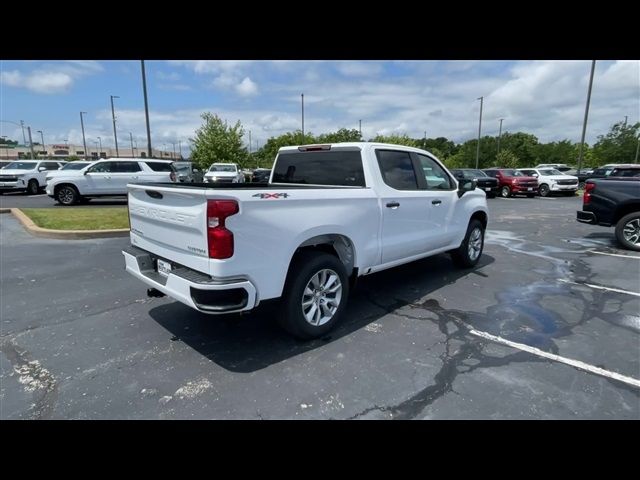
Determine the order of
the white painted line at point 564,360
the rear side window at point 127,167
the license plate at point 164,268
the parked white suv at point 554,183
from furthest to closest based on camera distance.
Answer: the parked white suv at point 554,183 < the rear side window at point 127,167 < the license plate at point 164,268 < the white painted line at point 564,360

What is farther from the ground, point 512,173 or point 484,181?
point 512,173

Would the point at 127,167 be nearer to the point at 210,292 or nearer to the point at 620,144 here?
the point at 210,292

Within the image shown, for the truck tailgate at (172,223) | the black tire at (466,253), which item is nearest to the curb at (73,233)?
the truck tailgate at (172,223)

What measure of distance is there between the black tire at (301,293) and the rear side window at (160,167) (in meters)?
13.5

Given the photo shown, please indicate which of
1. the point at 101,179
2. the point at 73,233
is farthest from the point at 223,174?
the point at 73,233

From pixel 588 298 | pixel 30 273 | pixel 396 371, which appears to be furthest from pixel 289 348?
pixel 30 273

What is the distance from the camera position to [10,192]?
65.9 feet

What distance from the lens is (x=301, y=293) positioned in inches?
134

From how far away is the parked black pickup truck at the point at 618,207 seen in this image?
7.74 metres

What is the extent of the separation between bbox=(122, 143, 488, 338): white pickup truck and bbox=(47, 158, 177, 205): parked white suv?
38.1 ft

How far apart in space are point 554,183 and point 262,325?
80.0 ft

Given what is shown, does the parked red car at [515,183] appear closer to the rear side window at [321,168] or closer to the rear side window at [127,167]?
the rear side window at [127,167]

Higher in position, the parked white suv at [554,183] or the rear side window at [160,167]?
the rear side window at [160,167]
